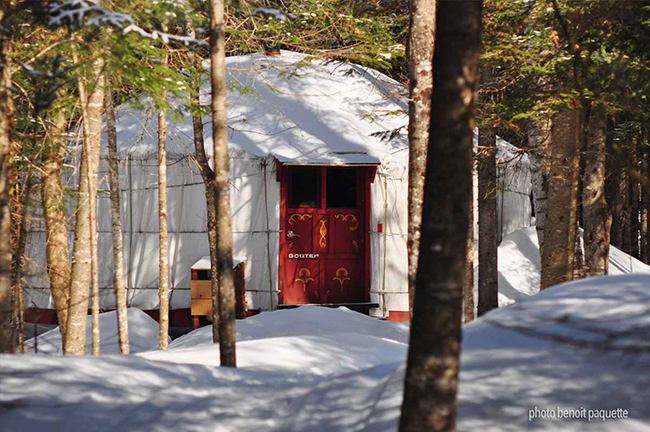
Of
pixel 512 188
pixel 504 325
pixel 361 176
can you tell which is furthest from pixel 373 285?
pixel 504 325

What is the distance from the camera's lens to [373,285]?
37.5ft

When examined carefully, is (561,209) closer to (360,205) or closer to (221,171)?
(360,205)

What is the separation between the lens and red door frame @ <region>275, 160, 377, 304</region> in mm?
11414

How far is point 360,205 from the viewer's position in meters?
11.8

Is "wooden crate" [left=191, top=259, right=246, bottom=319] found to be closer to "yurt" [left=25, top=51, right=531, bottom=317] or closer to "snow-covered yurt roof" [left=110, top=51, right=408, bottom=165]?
"yurt" [left=25, top=51, right=531, bottom=317]

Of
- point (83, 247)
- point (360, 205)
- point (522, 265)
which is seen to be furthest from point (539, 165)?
point (83, 247)

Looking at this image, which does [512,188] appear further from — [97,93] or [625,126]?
[97,93]

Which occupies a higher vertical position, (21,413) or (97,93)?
(97,93)

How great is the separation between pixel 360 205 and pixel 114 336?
466 centimetres

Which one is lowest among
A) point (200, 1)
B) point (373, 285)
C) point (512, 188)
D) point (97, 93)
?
point (373, 285)

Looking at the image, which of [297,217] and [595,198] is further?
[297,217]

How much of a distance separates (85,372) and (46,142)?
3704 mm

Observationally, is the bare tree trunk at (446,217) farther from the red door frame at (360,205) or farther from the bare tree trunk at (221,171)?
the red door frame at (360,205)

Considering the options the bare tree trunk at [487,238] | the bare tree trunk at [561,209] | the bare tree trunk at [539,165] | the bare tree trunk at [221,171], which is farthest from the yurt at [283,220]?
the bare tree trunk at [221,171]
